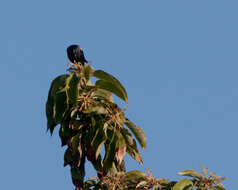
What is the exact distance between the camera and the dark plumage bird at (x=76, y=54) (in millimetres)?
12969

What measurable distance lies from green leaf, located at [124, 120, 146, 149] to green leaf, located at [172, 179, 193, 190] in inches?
A: 36.3

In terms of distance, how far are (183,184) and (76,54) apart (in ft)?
24.1

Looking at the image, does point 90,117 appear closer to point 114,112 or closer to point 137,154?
point 114,112

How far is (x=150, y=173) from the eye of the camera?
6.25 metres

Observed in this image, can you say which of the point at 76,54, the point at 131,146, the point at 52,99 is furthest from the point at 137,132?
the point at 76,54

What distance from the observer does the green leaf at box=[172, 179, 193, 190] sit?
19.7 feet

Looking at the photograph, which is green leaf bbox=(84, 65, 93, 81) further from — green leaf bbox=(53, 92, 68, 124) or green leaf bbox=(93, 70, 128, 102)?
→ green leaf bbox=(53, 92, 68, 124)

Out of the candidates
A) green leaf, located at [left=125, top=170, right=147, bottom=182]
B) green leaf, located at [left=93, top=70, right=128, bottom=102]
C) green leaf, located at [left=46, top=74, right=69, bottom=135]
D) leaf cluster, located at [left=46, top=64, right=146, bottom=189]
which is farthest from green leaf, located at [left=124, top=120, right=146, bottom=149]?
green leaf, located at [left=46, top=74, right=69, bottom=135]

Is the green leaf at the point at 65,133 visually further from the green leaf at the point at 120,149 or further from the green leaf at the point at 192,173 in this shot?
the green leaf at the point at 192,173

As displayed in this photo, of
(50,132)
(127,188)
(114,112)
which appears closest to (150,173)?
(127,188)

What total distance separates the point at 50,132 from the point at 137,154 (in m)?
1.10

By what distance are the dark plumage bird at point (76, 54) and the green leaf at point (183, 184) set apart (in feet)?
23.6

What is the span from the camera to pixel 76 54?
12969mm

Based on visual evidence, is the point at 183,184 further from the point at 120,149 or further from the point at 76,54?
the point at 76,54
